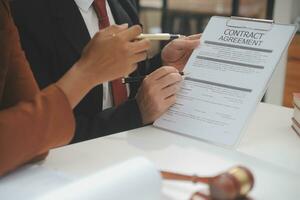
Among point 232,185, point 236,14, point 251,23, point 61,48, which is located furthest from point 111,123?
point 236,14

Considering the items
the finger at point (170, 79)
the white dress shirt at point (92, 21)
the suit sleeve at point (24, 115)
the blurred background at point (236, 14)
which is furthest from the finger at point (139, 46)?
the blurred background at point (236, 14)

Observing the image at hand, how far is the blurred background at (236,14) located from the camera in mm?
3272

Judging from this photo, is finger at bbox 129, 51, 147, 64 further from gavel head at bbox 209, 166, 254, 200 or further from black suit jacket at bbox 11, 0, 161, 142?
gavel head at bbox 209, 166, 254, 200

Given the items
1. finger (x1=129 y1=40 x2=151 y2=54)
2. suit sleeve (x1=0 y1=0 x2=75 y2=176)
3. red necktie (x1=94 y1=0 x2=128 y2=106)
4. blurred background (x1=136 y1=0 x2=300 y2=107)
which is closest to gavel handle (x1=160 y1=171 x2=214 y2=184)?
suit sleeve (x1=0 y1=0 x2=75 y2=176)

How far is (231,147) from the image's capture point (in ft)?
3.04

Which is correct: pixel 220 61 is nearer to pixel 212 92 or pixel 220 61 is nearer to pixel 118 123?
pixel 212 92

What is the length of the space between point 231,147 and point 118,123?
1.18ft

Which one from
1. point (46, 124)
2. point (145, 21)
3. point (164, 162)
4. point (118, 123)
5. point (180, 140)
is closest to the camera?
point (46, 124)

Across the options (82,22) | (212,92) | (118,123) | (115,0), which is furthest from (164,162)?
(115,0)

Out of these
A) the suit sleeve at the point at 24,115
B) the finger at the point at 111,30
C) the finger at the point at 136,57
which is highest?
the finger at the point at 111,30

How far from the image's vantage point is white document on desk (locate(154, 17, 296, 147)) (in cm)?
94

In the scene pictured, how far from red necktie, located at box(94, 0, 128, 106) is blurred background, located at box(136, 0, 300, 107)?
1.48m

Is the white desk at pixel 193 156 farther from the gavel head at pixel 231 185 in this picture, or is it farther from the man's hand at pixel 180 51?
the man's hand at pixel 180 51

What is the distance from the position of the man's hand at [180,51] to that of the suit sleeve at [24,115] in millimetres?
476
